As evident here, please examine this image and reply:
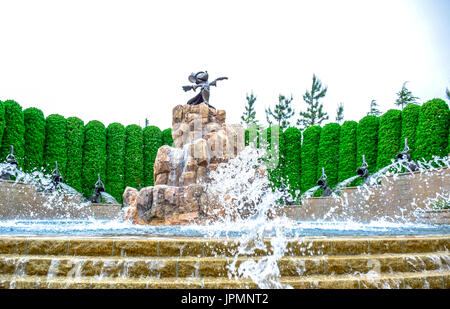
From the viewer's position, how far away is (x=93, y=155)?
54.6 feet

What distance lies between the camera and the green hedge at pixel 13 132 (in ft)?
44.0

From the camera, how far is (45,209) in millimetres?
12727

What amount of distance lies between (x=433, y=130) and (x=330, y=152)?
17.1ft

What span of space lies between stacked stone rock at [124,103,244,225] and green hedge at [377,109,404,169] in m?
7.51

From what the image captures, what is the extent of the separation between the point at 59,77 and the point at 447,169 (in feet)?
77.1

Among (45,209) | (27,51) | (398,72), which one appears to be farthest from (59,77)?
(398,72)

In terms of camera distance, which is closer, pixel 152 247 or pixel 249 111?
pixel 152 247

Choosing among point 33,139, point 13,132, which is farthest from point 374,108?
point 13,132

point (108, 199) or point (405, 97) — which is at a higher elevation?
point (405, 97)

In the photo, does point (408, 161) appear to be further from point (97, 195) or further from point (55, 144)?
point (55, 144)

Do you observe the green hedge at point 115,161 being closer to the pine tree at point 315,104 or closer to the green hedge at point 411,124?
the green hedge at point 411,124

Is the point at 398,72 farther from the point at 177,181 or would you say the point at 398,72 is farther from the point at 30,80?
the point at 30,80

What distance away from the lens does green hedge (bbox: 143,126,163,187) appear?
1784 centimetres

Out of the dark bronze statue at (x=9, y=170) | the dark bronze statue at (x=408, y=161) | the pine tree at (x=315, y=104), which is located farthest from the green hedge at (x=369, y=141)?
the pine tree at (x=315, y=104)
